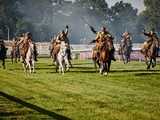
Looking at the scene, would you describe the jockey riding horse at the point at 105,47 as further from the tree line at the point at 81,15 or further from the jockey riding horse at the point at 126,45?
the tree line at the point at 81,15

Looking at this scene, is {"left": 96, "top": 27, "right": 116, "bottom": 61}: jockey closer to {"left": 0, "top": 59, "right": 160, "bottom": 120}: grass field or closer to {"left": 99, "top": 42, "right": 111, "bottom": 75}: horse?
{"left": 99, "top": 42, "right": 111, "bottom": 75}: horse

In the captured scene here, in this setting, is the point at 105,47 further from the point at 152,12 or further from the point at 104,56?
the point at 152,12

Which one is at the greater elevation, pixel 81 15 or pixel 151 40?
pixel 81 15

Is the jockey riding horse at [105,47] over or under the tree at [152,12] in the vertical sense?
under

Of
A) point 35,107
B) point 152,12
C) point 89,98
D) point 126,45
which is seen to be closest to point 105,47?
point 89,98

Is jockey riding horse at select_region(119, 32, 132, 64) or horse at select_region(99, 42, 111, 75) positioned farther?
jockey riding horse at select_region(119, 32, 132, 64)

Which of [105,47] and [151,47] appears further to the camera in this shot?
[151,47]

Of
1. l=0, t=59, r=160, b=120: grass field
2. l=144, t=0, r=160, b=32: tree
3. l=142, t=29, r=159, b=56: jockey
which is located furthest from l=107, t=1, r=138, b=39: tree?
l=0, t=59, r=160, b=120: grass field

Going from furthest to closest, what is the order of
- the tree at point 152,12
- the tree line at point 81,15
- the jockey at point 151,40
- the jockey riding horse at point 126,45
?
the tree line at point 81,15 → the tree at point 152,12 → the jockey riding horse at point 126,45 → the jockey at point 151,40

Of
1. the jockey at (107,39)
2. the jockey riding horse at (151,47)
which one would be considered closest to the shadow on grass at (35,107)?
the jockey at (107,39)

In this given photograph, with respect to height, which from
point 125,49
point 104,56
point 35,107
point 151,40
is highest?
point 151,40

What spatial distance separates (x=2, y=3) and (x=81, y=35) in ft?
158

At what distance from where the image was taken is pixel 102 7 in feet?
599

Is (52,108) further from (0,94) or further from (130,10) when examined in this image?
(130,10)
